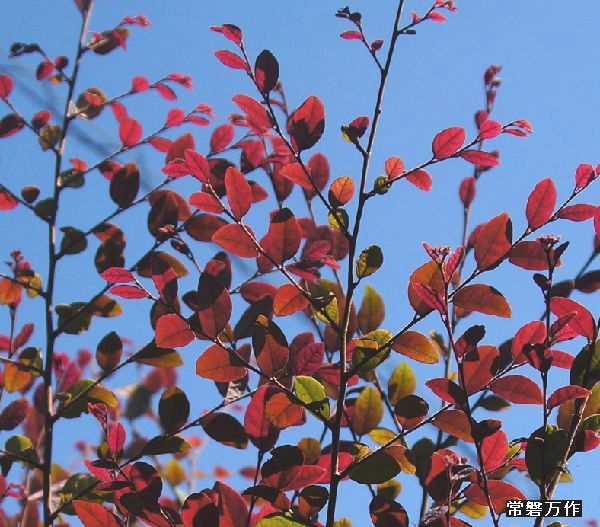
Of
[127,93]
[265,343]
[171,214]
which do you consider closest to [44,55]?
[127,93]

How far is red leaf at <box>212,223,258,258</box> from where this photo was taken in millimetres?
1152

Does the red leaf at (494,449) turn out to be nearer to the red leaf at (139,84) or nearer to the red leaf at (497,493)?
the red leaf at (497,493)

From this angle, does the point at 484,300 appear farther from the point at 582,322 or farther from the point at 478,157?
the point at 478,157

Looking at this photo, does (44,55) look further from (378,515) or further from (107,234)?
(378,515)

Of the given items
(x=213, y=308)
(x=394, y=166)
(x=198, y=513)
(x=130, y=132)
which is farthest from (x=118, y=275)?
(x=130, y=132)

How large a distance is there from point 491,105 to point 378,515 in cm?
116

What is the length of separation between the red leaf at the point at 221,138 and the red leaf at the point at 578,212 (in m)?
0.89

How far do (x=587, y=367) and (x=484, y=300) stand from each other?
177 mm

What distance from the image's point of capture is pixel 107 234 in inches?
66.6

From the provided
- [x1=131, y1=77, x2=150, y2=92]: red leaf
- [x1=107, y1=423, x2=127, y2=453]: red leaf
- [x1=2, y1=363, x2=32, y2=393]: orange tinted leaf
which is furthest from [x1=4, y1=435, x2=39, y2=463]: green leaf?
[x1=131, y1=77, x2=150, y2=92]: red leaf

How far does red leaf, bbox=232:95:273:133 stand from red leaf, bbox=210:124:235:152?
1.71 ft

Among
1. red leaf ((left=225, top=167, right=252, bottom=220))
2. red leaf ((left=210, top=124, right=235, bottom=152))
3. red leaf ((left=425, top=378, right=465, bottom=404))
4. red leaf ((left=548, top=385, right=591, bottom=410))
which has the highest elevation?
red leaf ((left=210, top=124, right=235, bottom=152))

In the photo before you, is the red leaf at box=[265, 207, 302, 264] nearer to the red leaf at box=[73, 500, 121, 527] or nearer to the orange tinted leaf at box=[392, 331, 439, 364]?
the orange tinted leaf at box=[392, 331, 439, 364]

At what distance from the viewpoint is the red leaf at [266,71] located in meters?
1.20
